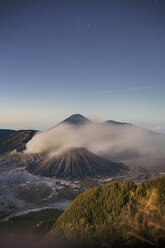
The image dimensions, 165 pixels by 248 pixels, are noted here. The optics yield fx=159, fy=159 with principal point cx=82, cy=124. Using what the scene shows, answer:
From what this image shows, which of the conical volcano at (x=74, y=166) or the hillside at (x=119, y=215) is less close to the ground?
the hillside at (x=119, y=215)

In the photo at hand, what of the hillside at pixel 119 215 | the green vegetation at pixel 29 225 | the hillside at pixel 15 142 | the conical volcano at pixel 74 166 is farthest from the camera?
the hillside at pixel 15 142

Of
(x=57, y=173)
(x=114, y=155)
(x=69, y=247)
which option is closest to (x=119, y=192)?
(x=69, y=247)

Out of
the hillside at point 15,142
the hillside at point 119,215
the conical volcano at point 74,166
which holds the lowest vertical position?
the conical volcano at point 74,166

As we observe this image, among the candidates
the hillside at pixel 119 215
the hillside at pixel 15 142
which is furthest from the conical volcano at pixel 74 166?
the hillside at pixel 119 215

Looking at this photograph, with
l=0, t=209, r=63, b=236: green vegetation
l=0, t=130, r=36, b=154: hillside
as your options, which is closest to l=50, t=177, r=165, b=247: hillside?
l=0, t=209, r=63, b=236: green vegetation

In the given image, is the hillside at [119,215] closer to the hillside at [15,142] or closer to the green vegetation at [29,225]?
the green vegetation at [29,225]

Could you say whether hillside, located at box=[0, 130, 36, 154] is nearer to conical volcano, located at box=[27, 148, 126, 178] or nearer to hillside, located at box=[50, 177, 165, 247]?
conical volcano, located at box=[27, 148, 126, 178]

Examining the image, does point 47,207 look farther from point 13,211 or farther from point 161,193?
point 161,193

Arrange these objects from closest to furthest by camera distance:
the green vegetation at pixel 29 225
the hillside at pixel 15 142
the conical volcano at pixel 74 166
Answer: the green vegetation at pixel 29 225 < the conical volcano at pixel 74 166 < the hillside at pixel 15 142
